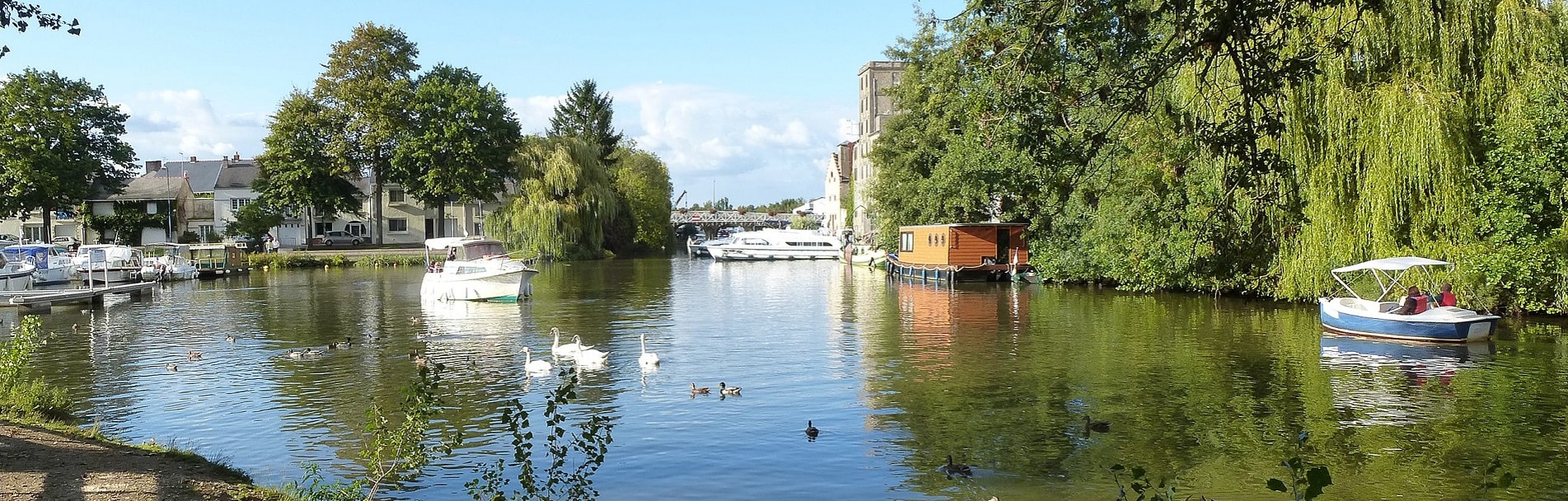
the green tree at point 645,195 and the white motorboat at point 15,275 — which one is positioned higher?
the green tree at point 645,195

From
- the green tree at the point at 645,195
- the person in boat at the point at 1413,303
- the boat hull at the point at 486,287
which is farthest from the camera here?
the green tree at the point at 645,195

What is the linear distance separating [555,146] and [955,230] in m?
34.7

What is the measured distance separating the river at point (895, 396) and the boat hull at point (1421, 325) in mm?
339

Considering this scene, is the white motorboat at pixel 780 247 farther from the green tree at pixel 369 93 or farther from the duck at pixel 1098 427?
the duck at pixel 1098 427

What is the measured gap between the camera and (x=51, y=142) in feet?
225

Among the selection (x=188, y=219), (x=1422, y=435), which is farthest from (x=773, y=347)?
(x=188, y=219)

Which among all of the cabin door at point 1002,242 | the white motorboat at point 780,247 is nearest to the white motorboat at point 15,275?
the cabin door at point 1002,242

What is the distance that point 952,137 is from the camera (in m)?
49.9

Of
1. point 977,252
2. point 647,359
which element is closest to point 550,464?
point 647,359

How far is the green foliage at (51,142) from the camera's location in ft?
213

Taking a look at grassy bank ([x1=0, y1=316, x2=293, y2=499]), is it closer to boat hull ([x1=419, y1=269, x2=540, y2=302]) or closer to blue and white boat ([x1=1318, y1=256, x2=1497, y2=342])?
blue and white boat ([x1=1318, y1=256, x2=1497, y2=342])

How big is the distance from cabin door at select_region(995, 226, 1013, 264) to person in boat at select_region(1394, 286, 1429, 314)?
25.8 meters

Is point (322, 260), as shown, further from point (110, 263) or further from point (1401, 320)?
point (1401, 320)

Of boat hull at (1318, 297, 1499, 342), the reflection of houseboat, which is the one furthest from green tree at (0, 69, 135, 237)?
boat hull at (1318, 297, 1499, 342)
